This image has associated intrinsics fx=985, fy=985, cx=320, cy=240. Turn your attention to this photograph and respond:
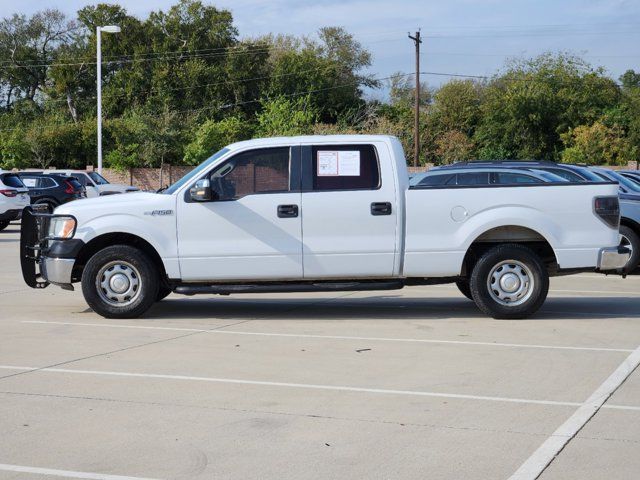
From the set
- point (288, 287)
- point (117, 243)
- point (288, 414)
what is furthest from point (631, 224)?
point (288, 414)

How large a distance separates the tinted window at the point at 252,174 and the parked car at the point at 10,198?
59.4 feet

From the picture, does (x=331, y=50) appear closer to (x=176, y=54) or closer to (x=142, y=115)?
(x=176, y=54)

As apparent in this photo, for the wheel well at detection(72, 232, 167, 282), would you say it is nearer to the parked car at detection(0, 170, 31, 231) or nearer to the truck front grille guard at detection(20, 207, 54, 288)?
the truck front grille guard at detection(20, 207, 54, 288)

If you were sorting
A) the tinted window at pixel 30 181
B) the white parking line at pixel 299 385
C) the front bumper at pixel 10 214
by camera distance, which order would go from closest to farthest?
the white parking line at pixel 299 385
the front bumper at pixel 10 214
the tinted window at pixel 30 181

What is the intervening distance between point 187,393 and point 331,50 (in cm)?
8483

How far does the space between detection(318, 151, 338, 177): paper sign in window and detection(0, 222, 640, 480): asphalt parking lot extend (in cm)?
172

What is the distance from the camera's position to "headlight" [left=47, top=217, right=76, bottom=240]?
1135 cm

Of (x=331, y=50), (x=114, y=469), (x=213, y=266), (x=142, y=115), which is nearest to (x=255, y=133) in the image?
(x=142, y=115)

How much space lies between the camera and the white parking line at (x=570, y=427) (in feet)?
18.2

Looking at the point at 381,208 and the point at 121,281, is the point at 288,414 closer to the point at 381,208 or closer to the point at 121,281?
the point at 381,208

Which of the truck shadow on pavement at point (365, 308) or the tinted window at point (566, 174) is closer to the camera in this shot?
the truck shadow on pavement at point (365, 308)

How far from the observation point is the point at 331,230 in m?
11.1

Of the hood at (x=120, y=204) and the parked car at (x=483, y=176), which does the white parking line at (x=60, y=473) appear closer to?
the hood at (x=120, y=204)

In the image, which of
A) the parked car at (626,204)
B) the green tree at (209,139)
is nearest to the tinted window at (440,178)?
the parked car at (626,204)
